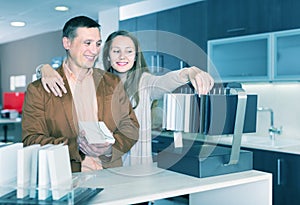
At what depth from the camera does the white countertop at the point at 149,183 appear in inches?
50.1

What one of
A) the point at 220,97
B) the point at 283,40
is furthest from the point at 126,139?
the point at 283,40

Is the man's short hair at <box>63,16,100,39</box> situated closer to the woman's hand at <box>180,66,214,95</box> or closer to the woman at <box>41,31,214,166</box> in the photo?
the woman at <box>41,31,214,166</box>

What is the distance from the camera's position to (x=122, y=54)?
202 centimetres

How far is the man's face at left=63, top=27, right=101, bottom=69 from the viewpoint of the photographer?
178 cm

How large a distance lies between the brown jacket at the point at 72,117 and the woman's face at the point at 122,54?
0.08 metres

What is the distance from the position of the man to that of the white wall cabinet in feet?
6.56

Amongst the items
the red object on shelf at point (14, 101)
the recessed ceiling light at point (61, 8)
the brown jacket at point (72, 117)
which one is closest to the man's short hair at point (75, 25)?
the brown jacket at point (72, 117)

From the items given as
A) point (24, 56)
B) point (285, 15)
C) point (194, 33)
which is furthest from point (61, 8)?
point (24, 56)

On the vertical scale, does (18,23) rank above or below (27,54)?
above

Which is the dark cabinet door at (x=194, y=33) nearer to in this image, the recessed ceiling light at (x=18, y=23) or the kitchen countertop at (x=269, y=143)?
the kitchen countertop at (x=269, y=143)

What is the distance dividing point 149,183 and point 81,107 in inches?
21.2

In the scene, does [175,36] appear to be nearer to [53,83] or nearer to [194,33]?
[194,33]

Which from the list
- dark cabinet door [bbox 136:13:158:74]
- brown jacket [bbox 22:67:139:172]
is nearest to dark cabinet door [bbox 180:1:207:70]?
dark cabinet door [bbox 136:13:158:74]

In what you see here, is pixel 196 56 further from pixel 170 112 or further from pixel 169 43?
pixel 170 112
